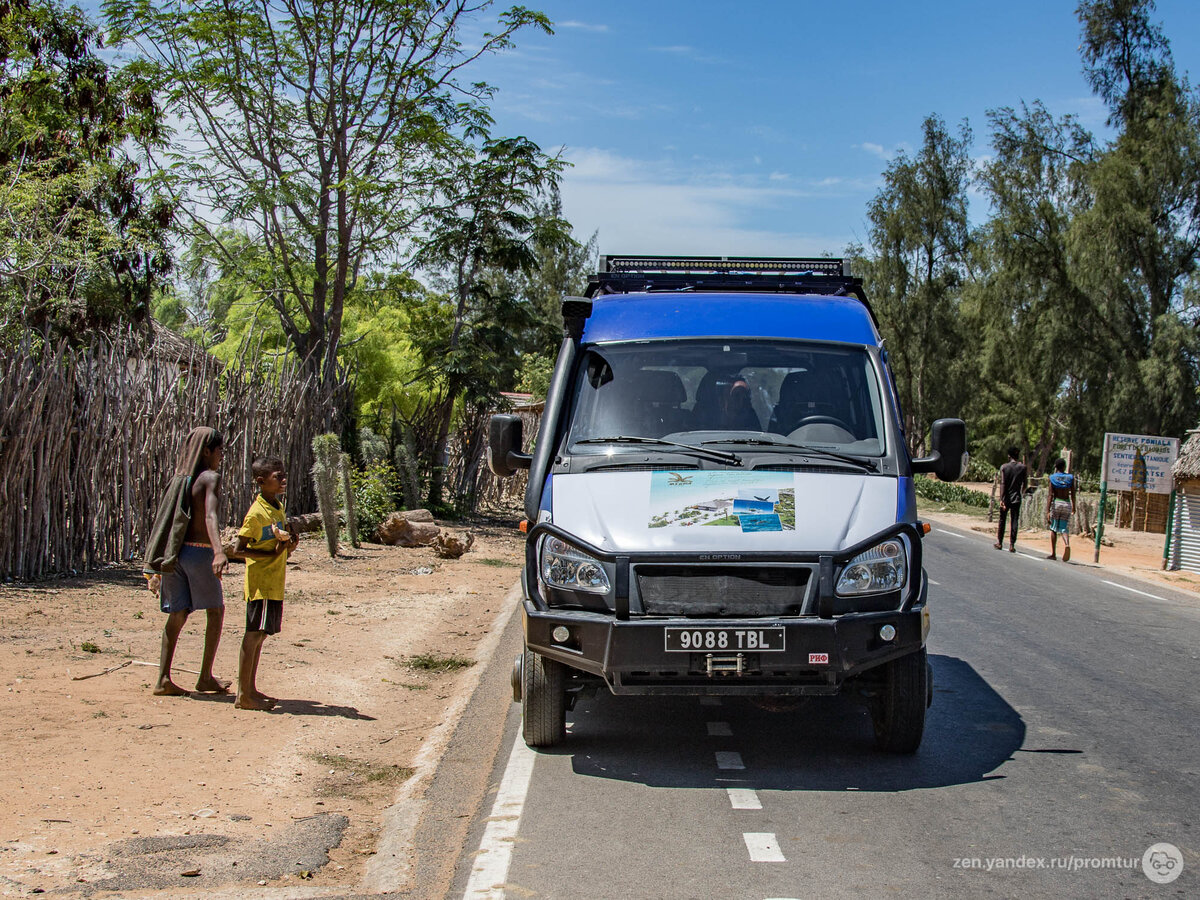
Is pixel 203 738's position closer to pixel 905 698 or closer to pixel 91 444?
pixel 905 698

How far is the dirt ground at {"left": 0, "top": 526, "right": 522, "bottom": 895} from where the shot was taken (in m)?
4.53

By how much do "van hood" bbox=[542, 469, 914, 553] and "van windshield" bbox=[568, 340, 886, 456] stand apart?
53 cm

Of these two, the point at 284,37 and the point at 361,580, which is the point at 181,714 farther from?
the point at 284,37

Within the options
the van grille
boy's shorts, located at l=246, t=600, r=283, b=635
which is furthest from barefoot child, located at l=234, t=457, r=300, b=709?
the van grille

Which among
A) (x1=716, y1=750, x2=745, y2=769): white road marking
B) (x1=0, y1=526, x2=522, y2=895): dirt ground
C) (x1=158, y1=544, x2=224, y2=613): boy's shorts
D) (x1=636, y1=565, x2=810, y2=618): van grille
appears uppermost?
(x1=636, y1=565, x2=810, y2=618): van grille

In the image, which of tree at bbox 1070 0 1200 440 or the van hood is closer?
the van hood

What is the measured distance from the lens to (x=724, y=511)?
222 inches

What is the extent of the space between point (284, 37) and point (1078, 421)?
104ft

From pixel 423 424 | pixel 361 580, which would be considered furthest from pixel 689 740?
pixel 423 424

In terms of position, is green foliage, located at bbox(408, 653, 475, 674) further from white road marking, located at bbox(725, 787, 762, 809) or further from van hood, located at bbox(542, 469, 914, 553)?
white road marking, located at bbox(725, 787, 762, 809)

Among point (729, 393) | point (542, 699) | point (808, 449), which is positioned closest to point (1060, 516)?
point (729, 393)

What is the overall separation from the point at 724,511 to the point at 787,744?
160cm

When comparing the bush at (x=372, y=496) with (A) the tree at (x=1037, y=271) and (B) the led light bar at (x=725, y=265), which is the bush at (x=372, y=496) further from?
(A) the tree at (x=1037, y=271)

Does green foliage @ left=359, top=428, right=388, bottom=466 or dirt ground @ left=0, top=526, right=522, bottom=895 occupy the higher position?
green foliage @ left=359, top=428, right=388, bottom=466
